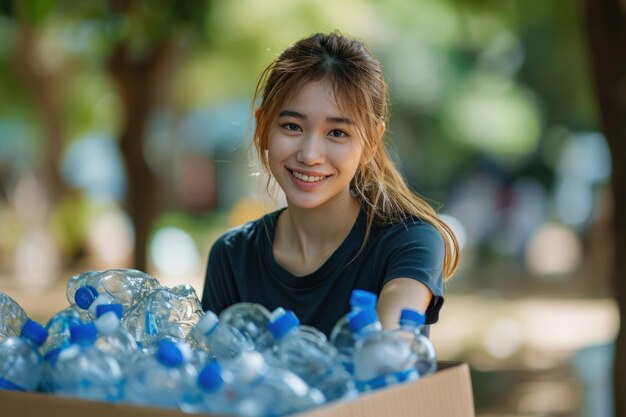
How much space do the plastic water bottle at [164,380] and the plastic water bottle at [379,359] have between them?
1.04 feet

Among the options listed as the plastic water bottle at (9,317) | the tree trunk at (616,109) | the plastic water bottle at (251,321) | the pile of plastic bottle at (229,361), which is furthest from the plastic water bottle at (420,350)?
the tree trunk at (616,109)

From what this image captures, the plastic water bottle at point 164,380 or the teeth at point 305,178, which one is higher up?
the teeth at point 305,178

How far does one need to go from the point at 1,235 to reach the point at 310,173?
68.3 feet

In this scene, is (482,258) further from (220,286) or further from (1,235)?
(220,286)

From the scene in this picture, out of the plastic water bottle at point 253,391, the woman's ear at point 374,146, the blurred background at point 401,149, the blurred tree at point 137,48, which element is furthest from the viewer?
the blurred background at point 401,149

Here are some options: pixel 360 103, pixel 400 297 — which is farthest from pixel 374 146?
pixel 400 297

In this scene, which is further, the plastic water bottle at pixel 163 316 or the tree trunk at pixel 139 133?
the tree trunk at pixel 139 133

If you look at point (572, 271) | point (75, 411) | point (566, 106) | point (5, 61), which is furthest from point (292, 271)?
point (566, 106)

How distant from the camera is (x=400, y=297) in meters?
2.58

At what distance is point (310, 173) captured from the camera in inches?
108

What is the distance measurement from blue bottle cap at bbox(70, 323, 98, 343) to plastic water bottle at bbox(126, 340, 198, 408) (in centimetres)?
13

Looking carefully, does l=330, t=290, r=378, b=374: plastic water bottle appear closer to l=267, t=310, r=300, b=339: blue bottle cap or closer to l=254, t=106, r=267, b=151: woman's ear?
l=267, t=310, r=300, b=339: blue bottle cap

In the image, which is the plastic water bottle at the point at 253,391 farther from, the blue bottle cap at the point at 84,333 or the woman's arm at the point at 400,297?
the woman's arm at the point at 400,297

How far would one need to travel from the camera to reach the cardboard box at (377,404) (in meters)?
1.83
